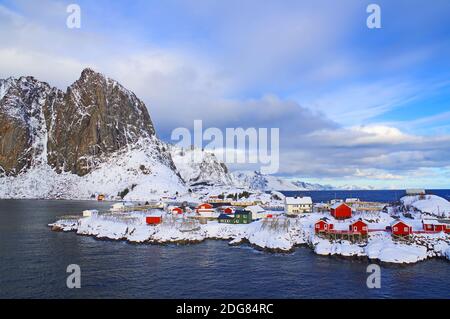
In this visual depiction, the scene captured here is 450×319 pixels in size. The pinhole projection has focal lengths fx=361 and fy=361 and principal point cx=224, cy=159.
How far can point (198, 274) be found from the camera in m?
43.5

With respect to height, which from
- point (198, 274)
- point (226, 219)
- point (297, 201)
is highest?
point (297, 201)

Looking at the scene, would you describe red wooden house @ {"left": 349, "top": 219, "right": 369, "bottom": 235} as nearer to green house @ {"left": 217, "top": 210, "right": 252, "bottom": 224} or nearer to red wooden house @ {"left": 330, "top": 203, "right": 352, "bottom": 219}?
red wooden house @ {"left": 330, "top": 203, "right": 352, "bottom": 219}

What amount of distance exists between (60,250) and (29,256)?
5712 mm

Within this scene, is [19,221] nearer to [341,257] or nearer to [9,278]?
[9,278]

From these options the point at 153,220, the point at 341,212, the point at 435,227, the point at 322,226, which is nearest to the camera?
the point at 435,227

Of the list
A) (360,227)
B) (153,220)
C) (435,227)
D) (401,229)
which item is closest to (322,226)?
(360,227)

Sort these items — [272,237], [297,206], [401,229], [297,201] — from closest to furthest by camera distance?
[401,229] < [272,237] < [297,206] < [297,201]

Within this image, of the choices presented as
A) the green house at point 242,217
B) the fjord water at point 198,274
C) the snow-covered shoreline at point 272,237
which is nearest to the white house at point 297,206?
A: the snow-covered shoreline at point 272,237

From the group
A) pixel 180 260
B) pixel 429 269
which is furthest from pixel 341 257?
pixel 180 260

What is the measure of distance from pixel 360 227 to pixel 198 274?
31.8 meters

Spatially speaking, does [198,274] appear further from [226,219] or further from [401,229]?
[226,219]

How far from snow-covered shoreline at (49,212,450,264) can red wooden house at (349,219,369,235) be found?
158 cm
